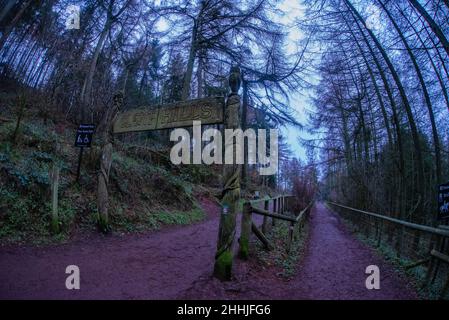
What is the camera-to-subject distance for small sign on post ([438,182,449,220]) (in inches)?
174

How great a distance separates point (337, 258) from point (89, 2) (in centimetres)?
1689

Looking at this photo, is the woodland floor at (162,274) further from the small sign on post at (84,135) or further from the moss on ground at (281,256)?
the small sign on post at (84,135)

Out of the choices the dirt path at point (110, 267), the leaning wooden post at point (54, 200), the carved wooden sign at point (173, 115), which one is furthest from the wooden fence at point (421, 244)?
the leaning wooden post at point (54, 200)

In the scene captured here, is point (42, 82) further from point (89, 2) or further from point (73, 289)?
point (73, 289)

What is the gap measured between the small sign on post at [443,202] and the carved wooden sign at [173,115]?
4461 millimetres

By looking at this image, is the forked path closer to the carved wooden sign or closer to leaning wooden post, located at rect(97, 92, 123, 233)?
the carved wooden sign

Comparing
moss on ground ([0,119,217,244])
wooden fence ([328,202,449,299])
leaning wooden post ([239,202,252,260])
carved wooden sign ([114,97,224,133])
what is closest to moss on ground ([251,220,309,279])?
leaning wooden post ([239,202,252,260])

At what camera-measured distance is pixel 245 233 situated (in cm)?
503

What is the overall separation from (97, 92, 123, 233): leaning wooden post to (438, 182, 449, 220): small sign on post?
733 cm

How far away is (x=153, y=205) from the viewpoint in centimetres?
830

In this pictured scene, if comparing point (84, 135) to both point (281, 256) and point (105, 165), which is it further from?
point (281, 256)

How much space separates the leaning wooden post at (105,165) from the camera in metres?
6.02

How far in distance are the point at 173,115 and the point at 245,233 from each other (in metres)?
2.95
